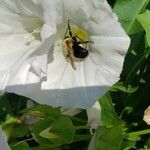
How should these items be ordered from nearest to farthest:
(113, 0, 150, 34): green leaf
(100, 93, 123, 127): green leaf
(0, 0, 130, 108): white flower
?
1. (0, 0, 130, 108): white flower
2. (100, 93, 123, 127): green leaf
3. (113, 0, 150, 34): green leaf

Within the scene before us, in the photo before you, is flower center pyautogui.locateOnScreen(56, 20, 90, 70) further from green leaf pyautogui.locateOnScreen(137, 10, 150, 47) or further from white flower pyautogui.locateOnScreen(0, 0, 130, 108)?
green leaf pyautogui.locateOnScreen(137, 10, 150, 47)

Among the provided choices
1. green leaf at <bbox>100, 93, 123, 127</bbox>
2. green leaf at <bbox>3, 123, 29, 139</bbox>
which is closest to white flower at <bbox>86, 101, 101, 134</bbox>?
green leaf at <bbox>100, 93, 123, 127</bbox>

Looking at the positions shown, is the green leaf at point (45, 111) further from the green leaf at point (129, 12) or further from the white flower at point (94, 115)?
the green leaf at point (129, 12)

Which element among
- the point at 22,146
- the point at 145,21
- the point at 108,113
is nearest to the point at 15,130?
the point at 22,146

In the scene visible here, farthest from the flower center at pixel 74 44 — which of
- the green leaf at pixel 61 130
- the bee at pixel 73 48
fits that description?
the green leaf at pixel 61 130

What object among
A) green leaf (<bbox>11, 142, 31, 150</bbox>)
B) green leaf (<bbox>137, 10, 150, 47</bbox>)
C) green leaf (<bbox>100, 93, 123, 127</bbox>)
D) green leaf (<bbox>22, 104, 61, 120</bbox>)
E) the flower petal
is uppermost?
green leaf (<bbox>137, 10, 150, 47</bbox>)

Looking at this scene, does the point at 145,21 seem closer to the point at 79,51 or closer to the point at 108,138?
the point at 79,51
